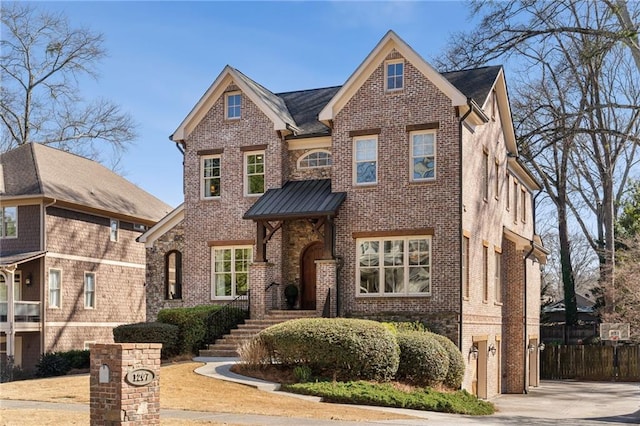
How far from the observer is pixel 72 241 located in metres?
36.2

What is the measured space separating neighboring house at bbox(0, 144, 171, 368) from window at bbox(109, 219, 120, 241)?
49 millimetres

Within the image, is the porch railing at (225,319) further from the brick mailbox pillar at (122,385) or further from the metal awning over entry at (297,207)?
the brick mailbox pillar at (122,385)

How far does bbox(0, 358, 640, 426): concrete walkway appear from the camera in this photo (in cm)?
1452

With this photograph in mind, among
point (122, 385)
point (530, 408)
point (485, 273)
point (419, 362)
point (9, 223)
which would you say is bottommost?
point (530, 408)

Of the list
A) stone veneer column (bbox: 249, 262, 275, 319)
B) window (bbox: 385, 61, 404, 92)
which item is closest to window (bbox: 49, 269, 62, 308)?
stone veneer column (bbox: 249, 262, 275, 319)

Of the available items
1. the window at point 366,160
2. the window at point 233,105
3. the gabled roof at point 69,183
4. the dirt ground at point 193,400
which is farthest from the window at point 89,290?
the dirt ground at point 193,400

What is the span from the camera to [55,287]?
35062 mm

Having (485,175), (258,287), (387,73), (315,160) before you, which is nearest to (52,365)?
(258,287)

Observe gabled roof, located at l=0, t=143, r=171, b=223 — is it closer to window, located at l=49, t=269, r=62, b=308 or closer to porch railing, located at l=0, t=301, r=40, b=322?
window, located at l=49, t=269, r=62, b=308

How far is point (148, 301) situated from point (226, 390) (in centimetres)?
1285

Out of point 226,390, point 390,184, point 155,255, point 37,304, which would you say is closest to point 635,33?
point 390,184

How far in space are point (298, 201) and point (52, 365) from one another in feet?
38.1

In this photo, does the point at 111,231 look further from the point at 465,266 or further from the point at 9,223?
the point at 465,266

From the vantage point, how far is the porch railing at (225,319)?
25312 mm
